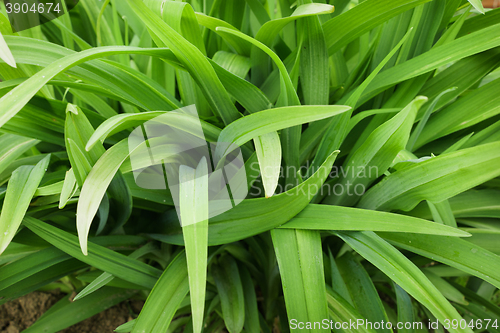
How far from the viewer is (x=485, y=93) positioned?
525 millimetres

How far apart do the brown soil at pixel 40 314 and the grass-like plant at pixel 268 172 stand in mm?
143

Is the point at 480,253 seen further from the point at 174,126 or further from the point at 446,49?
the point at 174,126

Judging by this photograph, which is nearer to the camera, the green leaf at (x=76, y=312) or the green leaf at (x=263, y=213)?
the green leaf at (x=263, y=213)

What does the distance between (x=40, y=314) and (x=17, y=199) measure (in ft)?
1.51

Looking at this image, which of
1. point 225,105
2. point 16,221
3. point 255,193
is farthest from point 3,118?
point 255,193

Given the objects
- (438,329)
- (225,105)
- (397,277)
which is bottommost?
(438,329)

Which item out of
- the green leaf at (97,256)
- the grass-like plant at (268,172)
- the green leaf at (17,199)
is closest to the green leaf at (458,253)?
the grass-like plant at (268,172)

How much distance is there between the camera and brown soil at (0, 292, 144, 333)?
658 millimetres

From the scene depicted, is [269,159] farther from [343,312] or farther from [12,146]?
[12,146]

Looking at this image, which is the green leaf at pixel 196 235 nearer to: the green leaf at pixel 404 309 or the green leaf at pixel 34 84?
the green leaf at pixel 34 84

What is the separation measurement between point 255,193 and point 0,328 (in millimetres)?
623

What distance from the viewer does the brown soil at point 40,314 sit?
66cm

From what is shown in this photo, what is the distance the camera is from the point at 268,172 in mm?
336

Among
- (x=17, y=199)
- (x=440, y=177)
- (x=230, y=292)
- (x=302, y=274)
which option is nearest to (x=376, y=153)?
(x=440, y=177)
